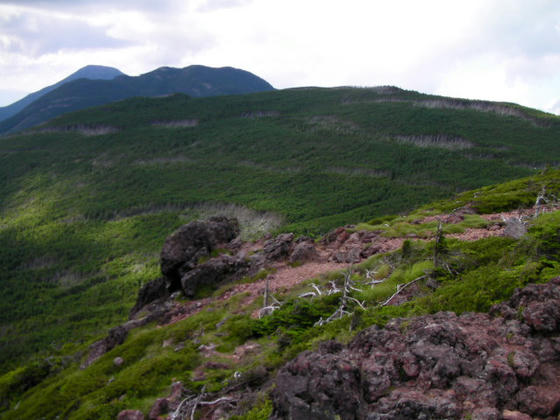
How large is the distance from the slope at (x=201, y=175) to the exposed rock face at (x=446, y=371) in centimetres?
3067

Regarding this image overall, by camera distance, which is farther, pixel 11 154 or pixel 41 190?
pixel 11 154

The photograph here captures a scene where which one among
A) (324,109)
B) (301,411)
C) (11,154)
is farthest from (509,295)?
(11,154)

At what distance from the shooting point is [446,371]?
4602mm

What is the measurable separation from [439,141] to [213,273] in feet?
315

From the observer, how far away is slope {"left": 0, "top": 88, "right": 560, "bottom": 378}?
184 feet

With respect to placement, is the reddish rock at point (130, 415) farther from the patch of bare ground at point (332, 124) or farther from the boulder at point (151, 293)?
the patch of bare ground at point (332, 124)

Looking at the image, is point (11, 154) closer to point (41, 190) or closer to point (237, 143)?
point (41, 190)

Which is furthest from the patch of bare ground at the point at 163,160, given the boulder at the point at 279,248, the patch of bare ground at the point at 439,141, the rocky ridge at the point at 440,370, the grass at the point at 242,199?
the rocky ridge at the point at 440,370

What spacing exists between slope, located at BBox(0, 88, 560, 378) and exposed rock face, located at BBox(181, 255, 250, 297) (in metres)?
18.2

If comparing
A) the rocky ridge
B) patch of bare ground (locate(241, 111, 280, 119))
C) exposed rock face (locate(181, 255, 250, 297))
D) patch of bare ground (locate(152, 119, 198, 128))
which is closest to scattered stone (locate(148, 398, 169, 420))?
the rocky ridge

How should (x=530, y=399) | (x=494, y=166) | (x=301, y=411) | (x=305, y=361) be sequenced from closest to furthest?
(x=530, y=399), (x=301, y=411), (x=305, y=361), (x=494, y=166)

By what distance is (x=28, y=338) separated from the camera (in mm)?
40812

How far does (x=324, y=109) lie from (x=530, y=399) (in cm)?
14417

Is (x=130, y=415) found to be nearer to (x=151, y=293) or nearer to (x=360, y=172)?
(x=151, y=293)
